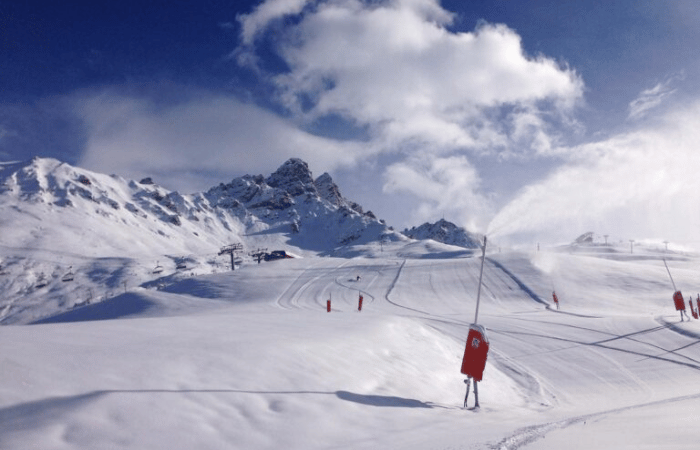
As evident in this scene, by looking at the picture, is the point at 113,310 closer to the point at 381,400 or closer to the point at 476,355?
the point at 381,400

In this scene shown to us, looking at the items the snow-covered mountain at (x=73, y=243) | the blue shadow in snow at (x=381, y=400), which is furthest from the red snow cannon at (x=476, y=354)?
the snow-covered mountain at (x=73, y=243)

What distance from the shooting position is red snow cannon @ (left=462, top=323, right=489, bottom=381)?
9.20 metres

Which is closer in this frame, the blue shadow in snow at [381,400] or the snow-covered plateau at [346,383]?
the snow-covered plateau at [346,383]

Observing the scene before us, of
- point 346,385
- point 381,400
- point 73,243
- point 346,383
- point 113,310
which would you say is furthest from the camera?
point 73,243

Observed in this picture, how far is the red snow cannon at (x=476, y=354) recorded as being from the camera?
362 inches

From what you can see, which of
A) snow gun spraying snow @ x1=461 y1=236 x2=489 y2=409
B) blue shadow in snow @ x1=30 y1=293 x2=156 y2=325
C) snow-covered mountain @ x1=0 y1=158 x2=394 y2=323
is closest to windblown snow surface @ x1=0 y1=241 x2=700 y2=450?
snow gun spraying snow @ x1=461 y1=236 x2=489 y2=409

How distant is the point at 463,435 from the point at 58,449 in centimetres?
514

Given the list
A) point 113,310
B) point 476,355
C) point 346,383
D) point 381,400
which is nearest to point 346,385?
point 346,383

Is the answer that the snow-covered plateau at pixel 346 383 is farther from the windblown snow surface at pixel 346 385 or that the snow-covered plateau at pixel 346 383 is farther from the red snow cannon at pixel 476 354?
the red snow cannon at pixel 476 354

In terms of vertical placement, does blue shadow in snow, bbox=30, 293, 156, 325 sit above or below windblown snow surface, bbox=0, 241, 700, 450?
below

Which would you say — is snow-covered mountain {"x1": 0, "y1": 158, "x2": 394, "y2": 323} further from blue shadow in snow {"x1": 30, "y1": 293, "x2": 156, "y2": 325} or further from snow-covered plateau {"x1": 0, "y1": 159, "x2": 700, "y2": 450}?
snow-covered plateau {"x1": 0, "y1": 159, "x2": 700, "y2": 450}

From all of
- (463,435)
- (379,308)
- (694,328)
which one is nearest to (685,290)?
(694,328)

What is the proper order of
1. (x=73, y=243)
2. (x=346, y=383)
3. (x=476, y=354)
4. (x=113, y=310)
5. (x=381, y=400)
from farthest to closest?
(x=73, y=243) → (x=113, y=310) → (x=476, y=354) → (x=346, y=383) → (x=381, y=400)

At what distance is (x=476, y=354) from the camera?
9.28 metres
